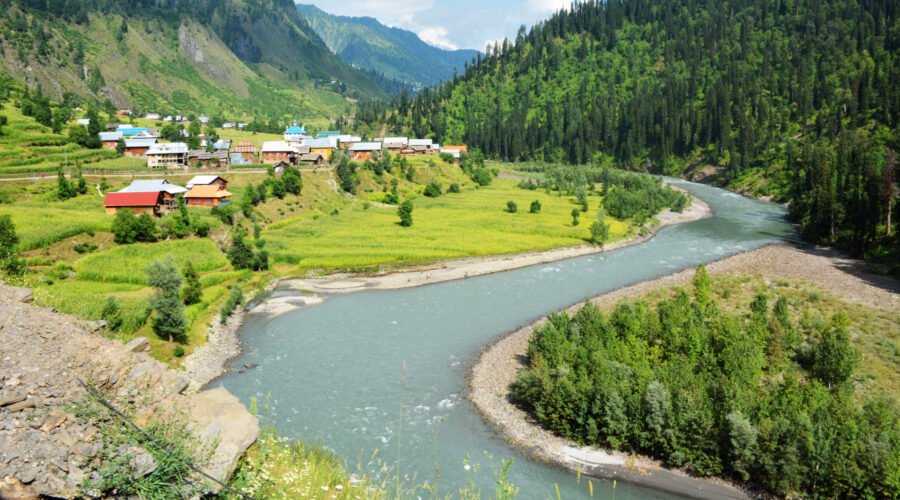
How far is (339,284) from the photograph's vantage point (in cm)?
6725

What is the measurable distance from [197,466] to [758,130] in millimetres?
174426

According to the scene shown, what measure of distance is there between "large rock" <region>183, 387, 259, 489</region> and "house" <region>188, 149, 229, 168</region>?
10586 centimetres

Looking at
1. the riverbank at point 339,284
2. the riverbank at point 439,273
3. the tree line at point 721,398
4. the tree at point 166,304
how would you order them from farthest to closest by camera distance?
1. the riverbank at point 439,273
2. the tree at point 166,304
3. the riverbank at point 339,284
4. the tree line at point 721,398

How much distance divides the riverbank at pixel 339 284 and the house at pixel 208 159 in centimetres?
5512

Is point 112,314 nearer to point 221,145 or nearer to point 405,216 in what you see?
point 405,216

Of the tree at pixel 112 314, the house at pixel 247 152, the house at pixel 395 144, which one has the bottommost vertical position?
the tree at pixel 112 314

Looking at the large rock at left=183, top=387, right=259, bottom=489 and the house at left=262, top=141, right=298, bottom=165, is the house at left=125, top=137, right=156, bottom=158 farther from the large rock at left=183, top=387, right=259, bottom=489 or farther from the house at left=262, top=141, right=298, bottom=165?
the large rock at left=183, top=387, right=259, bottom=489

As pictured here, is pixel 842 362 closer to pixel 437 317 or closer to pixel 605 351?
pixel 605 351

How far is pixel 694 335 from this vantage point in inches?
1517

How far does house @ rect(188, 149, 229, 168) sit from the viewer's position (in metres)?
111

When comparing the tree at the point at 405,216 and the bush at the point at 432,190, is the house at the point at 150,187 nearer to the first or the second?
the tree at the point at 405,216

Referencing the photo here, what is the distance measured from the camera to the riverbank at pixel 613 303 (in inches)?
1148

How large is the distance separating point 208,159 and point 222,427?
11111cm

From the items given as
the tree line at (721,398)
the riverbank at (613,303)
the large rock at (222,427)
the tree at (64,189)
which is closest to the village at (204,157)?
the tree at (64,189)
